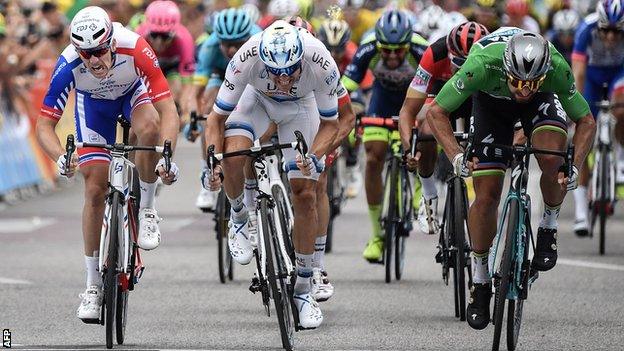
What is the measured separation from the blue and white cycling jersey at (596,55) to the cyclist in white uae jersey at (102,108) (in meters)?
5.74

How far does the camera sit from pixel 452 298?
12.8m

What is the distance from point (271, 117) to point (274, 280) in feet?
4.75

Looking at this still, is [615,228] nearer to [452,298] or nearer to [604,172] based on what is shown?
[604,172]

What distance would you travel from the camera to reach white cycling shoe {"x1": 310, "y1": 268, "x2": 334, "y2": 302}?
11508 mm

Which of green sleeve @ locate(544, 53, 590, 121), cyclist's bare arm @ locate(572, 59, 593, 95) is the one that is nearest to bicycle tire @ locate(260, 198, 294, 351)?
green sleeve @ locate(544, 53, 590, 121)

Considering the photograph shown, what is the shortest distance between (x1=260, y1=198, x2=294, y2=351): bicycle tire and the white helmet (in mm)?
1325

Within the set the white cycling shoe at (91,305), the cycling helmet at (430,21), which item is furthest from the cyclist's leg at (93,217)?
the cycling helmet at (430,21)

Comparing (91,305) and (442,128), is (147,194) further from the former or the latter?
(442,128)

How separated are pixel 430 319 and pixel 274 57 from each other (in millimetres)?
2516

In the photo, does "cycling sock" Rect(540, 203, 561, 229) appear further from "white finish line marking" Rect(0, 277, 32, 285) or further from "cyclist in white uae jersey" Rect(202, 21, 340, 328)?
"white finish line marking" Rect(0, 277, 32, 285)

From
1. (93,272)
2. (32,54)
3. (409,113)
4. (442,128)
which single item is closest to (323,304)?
(409,113)

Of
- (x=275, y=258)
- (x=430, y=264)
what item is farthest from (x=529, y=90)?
(x=430, y=264)

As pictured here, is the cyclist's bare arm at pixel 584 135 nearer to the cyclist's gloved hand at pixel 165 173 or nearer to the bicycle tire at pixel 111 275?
the cyclist's gloved hand at pixel 165 173

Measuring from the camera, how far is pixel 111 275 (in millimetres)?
10141
